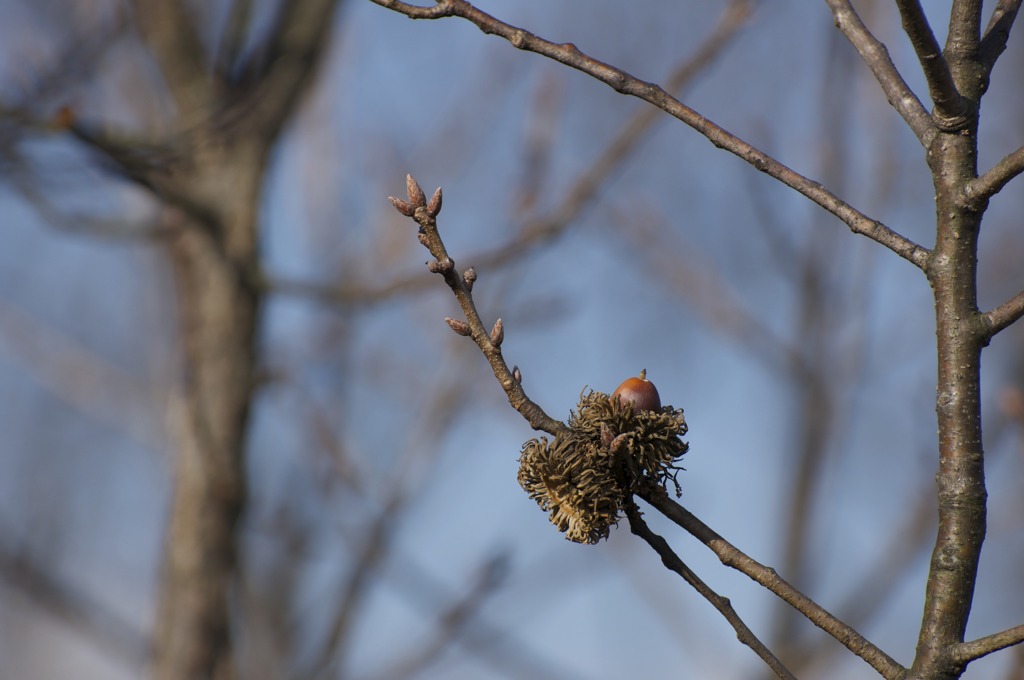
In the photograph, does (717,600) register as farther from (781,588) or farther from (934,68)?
(934,68)

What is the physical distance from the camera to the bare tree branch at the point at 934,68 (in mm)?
1079

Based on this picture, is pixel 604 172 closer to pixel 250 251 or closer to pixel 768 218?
pixel 250 251

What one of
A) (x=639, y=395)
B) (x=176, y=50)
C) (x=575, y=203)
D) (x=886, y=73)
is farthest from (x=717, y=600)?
(x=176, y=50)

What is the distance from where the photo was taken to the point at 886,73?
50.2 inches

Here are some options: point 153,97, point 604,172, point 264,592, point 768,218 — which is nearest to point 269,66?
point 153,97

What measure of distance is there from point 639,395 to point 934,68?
55 cm

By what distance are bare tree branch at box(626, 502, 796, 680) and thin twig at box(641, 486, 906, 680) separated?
4cm

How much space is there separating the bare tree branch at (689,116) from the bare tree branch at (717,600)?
46 centimetres

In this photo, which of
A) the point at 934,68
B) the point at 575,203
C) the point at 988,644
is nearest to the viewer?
the point at 988,644

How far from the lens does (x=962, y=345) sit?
110 cm

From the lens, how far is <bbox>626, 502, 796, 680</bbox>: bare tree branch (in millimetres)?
1123

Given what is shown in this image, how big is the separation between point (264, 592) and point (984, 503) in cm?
395

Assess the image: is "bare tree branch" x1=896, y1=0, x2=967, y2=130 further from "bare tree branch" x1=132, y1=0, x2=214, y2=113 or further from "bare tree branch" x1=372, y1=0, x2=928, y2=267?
"bare tree branch" x1=132, y1=0, x2=214, y2=113

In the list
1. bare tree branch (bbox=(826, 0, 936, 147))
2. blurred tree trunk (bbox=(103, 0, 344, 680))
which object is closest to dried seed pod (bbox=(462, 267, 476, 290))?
bare tree branch (bbox=(826, 0, 936, 147))
